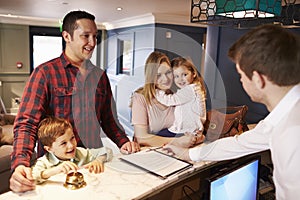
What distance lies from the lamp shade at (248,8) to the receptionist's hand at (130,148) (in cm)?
71

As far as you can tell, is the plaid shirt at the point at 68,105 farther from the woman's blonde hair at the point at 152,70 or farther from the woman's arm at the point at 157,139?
the woman's blonde hair at the point at 152,70

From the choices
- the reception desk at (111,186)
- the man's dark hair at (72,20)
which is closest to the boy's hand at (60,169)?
the reception desk at (111,186)

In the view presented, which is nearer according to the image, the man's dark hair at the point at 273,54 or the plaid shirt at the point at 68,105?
the man's dark hair at the point at 273,54

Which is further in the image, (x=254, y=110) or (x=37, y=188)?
(x=254, y=110)

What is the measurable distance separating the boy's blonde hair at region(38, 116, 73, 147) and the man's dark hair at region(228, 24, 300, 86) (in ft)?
2.65

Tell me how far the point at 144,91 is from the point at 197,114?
0.27 meters

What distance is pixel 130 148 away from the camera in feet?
4.33

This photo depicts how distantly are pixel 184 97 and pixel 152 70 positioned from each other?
0.18 m

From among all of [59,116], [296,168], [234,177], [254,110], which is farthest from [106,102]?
[254,110]

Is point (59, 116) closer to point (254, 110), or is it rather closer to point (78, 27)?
point (78, 27)

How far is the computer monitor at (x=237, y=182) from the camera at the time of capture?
3.21ft

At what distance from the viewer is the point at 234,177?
1.10m

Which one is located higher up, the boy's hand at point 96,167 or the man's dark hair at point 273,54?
the man's dark hair at point 273,54

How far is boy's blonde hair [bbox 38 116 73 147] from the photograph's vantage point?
1.18 metres
